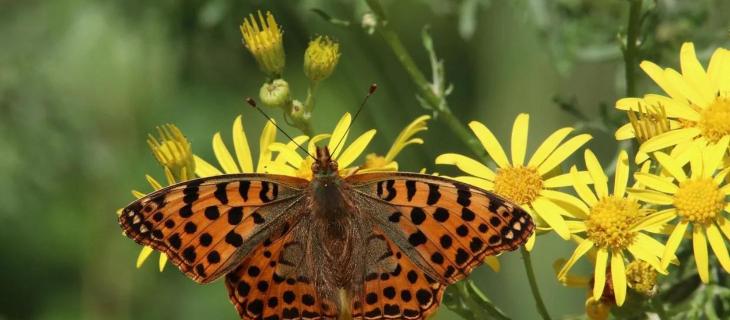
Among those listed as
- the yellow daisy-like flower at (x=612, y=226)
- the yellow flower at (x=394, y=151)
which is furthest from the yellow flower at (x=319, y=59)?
the yellow daisy-like flower at (x=612, y=226)

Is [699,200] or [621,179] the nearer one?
[699,200]

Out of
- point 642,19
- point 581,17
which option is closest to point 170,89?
point 581,17

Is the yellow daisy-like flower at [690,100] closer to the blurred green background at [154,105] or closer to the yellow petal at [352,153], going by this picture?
the yellow petal at [352,153]

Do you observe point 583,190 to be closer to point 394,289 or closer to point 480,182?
point 480,182

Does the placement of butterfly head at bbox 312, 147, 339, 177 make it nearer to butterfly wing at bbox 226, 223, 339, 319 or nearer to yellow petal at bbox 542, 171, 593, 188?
butterfly wing at bbox 226, 223, 339, 319

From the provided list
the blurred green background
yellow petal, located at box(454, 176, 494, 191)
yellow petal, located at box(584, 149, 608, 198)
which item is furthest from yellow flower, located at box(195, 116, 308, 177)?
the blurred green background

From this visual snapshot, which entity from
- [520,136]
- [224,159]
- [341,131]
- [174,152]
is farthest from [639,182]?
[174,152]
